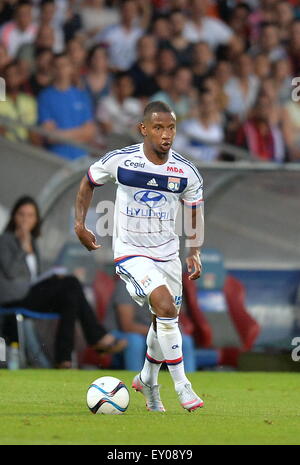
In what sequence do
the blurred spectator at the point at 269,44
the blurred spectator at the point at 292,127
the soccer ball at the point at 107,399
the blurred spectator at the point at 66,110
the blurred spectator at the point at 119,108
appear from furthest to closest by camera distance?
Result: the blurred spectator at the point at 269,44 → the blurred spectator at the point at 292,127 → the blurred spectator at the point at 119,108 → the blurred spectator at the point at 66,110 → the soccer ball at the point at 107,399

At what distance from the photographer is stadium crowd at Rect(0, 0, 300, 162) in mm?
15953

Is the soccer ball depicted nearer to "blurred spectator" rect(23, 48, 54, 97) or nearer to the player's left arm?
the player's left arm

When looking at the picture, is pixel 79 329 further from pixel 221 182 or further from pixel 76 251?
pixel 221 182

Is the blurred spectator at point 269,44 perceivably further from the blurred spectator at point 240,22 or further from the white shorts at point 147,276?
the white shorts at point 147,276

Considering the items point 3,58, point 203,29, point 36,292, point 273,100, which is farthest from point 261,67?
point 36,292

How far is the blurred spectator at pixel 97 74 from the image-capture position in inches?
659

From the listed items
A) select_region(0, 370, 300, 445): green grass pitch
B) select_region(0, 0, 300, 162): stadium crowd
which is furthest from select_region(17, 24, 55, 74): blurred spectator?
select_region(0, 370, 300, 445): green grass pitch

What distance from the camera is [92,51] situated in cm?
1684

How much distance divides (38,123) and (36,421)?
8321mm

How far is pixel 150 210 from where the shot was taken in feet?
29.1

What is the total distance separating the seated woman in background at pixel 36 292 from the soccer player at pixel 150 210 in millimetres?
4318

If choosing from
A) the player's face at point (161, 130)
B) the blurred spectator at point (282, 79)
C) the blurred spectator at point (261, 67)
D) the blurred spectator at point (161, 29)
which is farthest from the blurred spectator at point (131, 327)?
the blurred spectator at point (261, 67)

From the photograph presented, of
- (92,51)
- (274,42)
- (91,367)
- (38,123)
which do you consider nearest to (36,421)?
(91,367)

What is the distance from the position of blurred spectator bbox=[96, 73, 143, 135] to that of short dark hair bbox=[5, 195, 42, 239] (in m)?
2.52
